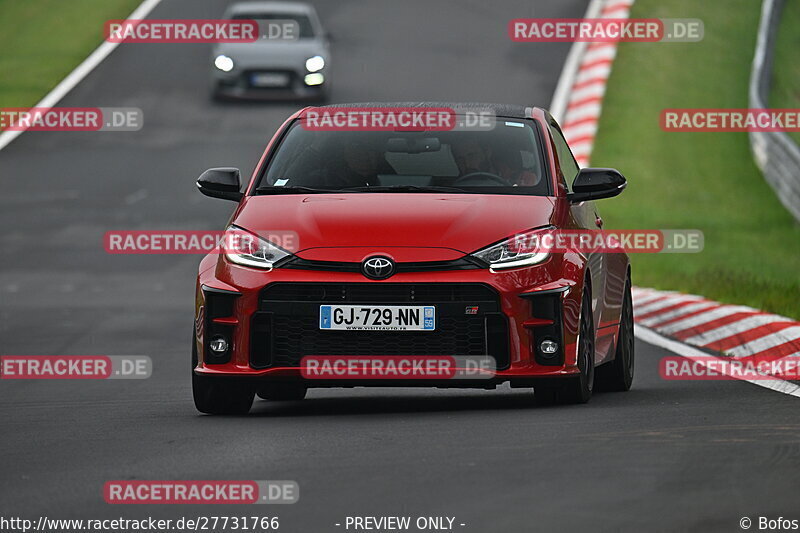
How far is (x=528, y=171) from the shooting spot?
10.6m

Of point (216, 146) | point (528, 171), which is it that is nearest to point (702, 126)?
point (216, 146)

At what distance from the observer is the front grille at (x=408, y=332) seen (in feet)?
31.2

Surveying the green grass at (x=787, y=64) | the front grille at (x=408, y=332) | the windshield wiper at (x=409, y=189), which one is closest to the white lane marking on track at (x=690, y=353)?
the front grille at (x=408, y=332)

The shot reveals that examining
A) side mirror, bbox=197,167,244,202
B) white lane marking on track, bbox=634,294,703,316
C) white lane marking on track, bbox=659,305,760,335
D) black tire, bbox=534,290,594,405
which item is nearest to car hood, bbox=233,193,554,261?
side mirror, bbox=197,167,244,202

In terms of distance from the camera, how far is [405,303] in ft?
31.2

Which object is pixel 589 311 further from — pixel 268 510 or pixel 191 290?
pixel 191 290

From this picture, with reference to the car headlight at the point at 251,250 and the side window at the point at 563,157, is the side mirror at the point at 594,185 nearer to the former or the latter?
the side window at the point at 563,157

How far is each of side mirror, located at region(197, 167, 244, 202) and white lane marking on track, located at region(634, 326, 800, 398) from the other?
336 centimetres

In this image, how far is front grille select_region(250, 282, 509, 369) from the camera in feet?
31.2

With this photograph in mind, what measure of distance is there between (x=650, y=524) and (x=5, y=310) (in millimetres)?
12904

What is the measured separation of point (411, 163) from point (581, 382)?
63.4 inches

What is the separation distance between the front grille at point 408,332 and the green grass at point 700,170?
19.4 feet

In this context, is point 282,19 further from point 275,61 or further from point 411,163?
point 411,163

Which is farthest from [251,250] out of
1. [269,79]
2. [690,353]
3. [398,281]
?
[269,79]
